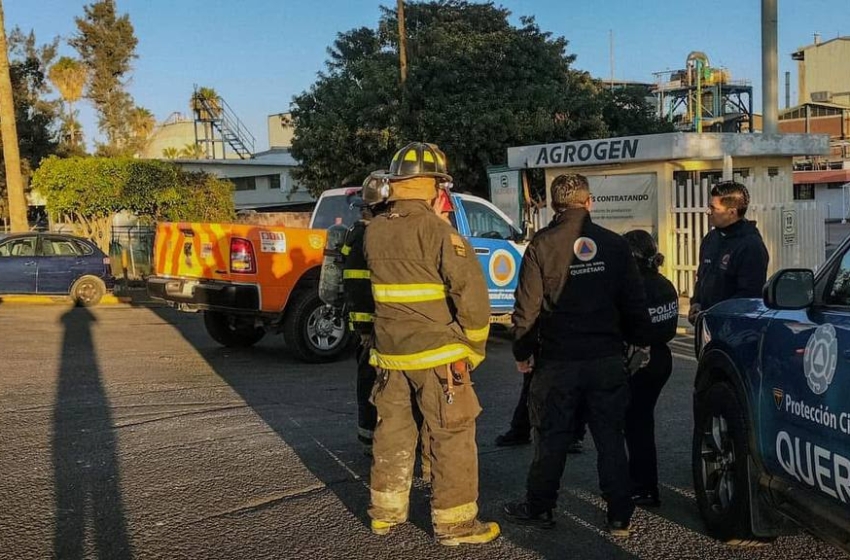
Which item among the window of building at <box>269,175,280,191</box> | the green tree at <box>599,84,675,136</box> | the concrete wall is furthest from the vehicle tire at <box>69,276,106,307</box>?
the concrete wall

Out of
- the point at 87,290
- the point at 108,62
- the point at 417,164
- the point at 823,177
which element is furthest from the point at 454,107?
the point at 823,177

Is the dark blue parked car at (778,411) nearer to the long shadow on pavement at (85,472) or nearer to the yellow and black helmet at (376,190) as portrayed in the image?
the yellow and black helmet at (376,190)

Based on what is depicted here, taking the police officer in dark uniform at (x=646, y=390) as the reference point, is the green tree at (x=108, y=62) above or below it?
above

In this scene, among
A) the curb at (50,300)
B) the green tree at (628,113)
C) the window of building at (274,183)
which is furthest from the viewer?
the window of building at (274,183)

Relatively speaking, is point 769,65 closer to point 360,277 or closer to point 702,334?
point 702,334

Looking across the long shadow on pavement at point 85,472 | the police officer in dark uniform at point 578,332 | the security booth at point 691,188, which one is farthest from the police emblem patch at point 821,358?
the security booth at point 691,188

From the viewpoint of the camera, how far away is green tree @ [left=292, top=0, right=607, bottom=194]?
20.8 metres

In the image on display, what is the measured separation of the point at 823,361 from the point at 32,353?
924cm

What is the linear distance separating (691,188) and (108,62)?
127 ft

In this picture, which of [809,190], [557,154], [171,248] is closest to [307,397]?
[171,248]

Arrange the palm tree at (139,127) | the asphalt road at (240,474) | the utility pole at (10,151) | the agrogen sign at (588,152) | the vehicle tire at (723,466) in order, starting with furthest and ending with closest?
1. the palm tree at (139,127)
2. the utility pole at (10,151)
3. the agrogen sign at (588,152)
4. the asphalt road at (240,474)
5. the vehicle tire at (723,466)

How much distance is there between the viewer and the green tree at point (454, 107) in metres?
20.8

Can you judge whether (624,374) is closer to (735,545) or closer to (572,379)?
(572,379)

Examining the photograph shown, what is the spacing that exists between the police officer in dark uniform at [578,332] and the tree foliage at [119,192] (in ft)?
57.0
